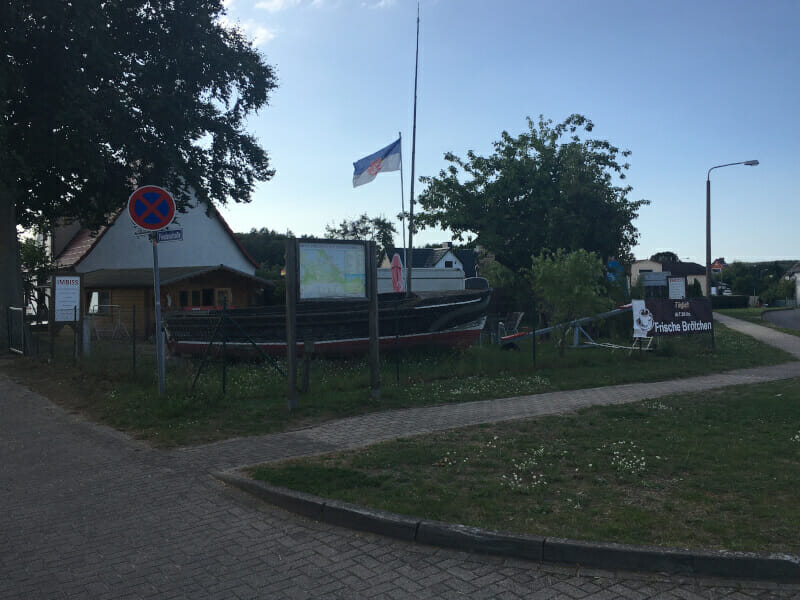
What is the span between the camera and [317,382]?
1200 centimetres

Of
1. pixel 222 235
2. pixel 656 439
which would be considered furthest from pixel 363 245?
pixel 222 235

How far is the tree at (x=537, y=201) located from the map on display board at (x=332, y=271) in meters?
18.9

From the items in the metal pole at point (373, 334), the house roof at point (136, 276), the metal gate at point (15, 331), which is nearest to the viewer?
the metal pole at point (373, 334)

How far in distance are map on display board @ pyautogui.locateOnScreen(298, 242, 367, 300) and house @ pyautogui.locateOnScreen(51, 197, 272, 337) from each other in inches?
658

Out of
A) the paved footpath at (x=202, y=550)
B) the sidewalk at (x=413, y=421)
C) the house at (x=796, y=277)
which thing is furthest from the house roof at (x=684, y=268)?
the paved footpath at (x=202, y=550)

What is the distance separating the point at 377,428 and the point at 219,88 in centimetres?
1899

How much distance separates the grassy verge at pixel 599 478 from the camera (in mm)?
4840

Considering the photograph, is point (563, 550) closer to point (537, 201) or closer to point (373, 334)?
point (373, 334)

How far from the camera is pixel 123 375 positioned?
42.0ft

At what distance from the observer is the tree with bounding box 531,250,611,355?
54.6ft

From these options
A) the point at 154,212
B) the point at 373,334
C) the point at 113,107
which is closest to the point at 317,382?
the point at 373,334

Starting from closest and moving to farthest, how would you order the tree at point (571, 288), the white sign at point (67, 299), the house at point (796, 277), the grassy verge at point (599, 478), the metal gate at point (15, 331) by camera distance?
the grassy verge at point (599, 478) → the white sign at point (67, 299) → the tree at point (571, 288) → the metal gate at point (15, 331) → the house at point (796, 277)

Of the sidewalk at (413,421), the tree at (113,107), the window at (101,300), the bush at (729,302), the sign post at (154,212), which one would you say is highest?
the tree at (113,107)

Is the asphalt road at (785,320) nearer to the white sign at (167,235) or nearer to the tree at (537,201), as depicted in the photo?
the tree at (537,201)
